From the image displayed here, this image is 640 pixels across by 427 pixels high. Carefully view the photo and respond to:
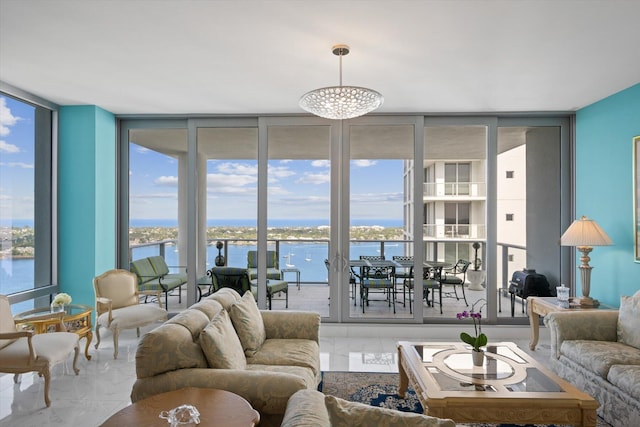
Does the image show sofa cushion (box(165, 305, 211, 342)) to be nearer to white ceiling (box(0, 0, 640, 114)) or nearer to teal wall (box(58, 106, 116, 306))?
white ceiling (box(0, 0, 640, 114))

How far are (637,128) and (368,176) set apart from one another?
2720 mm

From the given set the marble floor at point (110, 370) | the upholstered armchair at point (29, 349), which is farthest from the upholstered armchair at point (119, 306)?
the upholstered armchair at point (29, 349)

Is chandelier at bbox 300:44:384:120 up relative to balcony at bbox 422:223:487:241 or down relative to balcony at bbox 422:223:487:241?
up

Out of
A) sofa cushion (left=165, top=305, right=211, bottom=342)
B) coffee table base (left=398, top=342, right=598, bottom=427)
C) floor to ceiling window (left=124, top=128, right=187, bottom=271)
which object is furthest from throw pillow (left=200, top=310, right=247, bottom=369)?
floor to ceiling window (left=124, top=128, right=187, bottom=271)

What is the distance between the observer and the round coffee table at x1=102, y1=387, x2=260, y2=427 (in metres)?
1.60

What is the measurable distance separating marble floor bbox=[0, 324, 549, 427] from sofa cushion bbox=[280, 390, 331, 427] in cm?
199

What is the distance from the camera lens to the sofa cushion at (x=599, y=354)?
273 cm

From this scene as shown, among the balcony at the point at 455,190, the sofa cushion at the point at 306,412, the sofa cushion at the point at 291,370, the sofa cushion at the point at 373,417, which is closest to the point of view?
the sofa cushion at the point at 373,417

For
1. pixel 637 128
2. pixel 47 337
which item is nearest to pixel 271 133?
pixel 47 337

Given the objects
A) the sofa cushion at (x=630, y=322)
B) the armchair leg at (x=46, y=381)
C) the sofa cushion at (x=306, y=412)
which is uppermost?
the sofa cushion at (x=306, y=412)

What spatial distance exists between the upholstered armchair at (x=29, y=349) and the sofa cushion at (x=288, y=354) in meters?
1.60

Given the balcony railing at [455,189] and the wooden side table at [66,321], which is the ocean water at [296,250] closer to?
the balcony railing at [455,189]

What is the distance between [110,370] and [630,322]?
180 inches

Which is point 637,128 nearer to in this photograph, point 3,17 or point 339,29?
point 339,29
